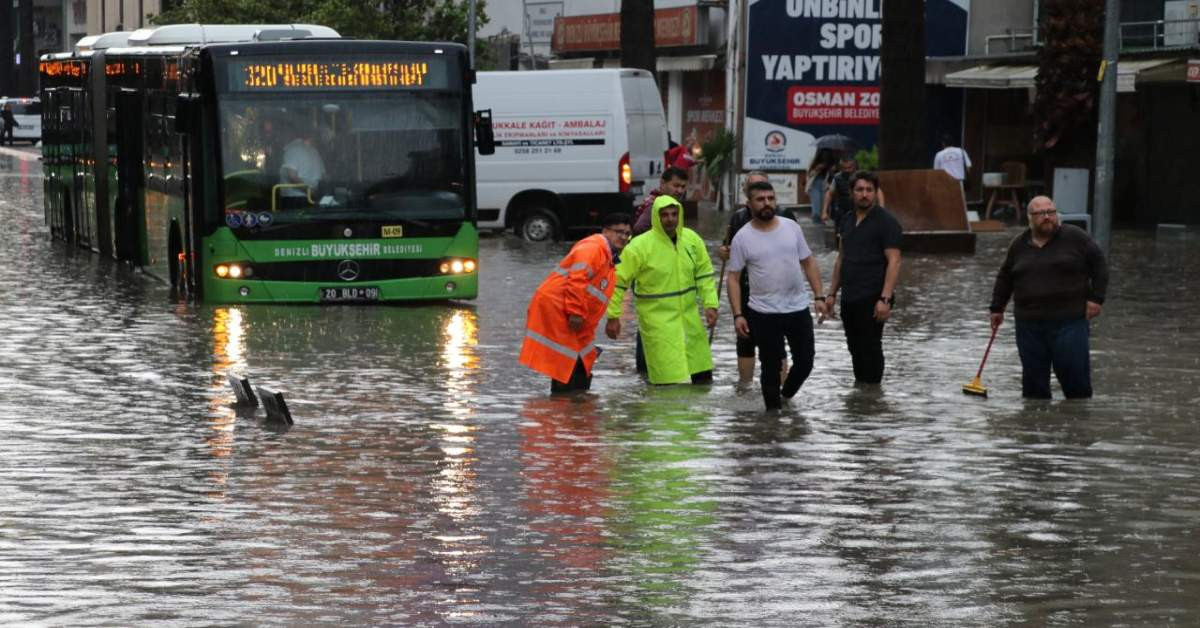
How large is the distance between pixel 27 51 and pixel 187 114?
311 feet

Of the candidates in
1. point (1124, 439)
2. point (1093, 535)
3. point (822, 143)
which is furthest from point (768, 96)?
point (1093, 535)

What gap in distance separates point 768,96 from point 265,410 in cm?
3091

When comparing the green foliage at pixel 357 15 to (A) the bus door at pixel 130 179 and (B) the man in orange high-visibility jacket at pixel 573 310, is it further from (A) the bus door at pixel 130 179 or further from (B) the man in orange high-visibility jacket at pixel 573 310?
(B) the man in orange high-visibility jacket at pixel 573 310

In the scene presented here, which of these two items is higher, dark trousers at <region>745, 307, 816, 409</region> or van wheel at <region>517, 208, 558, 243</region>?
dark trousers at <region>745, 307, 816, 409</region>

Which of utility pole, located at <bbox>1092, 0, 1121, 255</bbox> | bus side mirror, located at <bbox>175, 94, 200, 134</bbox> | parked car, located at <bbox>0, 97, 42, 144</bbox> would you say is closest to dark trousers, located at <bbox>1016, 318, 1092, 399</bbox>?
bus side mirror, located at <bbox>175, 94, 200, 134</bbox>

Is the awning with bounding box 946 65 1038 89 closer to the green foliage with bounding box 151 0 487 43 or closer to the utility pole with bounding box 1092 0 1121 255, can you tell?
the utility pole with bounding box 1092 0 1121 255

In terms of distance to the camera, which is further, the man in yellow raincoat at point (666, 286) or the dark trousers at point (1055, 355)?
the man in yellow raincoat at point (666, 286)

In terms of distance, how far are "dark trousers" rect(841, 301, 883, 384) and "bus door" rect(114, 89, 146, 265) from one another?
470 inches

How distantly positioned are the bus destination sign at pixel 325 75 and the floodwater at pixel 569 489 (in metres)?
2.78

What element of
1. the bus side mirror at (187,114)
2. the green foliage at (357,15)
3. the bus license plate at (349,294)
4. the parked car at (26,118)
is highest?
the green foliage at (357,15)

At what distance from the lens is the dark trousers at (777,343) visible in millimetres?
14406

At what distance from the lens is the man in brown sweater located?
14.9 metres

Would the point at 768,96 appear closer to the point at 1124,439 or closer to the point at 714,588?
the point at 1124,439

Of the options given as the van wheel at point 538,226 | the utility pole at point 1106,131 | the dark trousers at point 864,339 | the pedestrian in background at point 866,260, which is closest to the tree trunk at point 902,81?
the van wheel at point 538,226
